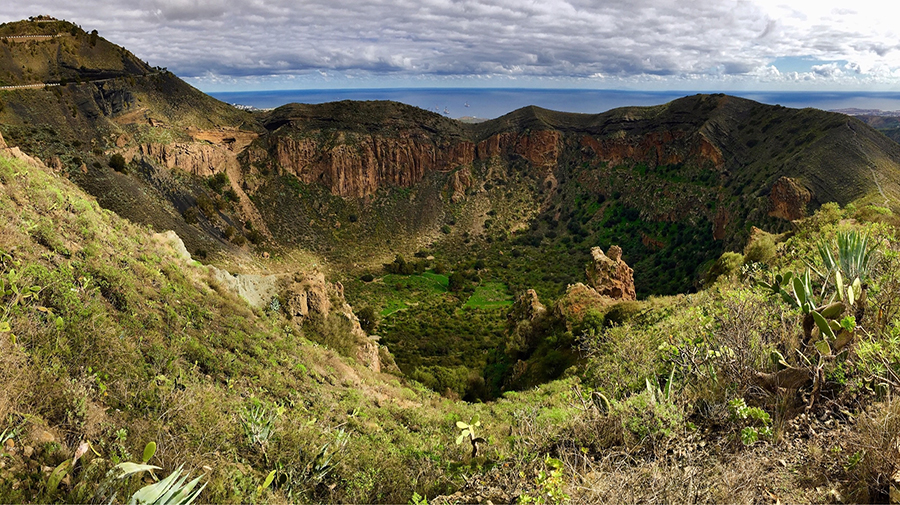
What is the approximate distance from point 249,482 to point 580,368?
12145mm

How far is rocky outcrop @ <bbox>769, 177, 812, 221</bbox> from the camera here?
36781mm

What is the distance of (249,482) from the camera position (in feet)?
18.2

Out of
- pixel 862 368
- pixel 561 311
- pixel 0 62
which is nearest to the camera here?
pixel 862 368

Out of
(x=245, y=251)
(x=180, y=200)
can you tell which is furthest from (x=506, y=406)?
(x=180, y=200)

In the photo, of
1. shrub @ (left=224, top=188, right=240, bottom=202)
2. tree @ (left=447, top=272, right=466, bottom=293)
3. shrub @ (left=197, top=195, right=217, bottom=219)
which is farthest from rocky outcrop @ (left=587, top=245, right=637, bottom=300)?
shrub @ (left=224, top=188, right=240, bottom=202)

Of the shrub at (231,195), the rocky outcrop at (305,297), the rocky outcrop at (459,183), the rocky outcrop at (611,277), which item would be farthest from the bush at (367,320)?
the rocky outcrop at (459,183)

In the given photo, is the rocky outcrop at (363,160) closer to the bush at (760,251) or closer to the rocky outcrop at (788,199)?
the rocky outcrop at (788,199)

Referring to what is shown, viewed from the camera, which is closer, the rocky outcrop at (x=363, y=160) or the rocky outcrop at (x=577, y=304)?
the rocky outcrop at (x=577, y=304)

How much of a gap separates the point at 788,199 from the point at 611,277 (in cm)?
2333

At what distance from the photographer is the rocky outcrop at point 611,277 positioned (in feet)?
87.5

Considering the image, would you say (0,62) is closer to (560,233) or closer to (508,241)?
(508,241)

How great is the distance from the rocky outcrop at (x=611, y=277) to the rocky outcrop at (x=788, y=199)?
19.8 m

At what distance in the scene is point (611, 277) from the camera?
27.3 m

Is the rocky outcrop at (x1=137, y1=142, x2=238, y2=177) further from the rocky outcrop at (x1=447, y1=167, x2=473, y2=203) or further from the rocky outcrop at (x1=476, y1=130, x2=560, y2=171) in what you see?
the rocky outcrop at (x1=476, y1=130, x2=560, y2=171)
